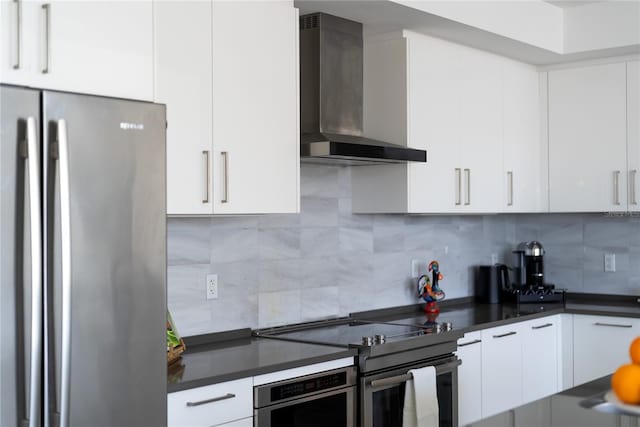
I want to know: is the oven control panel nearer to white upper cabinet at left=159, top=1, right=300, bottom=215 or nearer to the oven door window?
the oven door window

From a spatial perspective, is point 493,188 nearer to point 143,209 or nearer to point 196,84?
point 196,84

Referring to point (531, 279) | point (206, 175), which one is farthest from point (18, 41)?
point (531, 279)

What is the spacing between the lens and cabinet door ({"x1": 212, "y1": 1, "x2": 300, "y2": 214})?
9.98 feet

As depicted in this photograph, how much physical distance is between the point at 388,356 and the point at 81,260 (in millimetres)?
1516

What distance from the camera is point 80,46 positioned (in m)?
2.50

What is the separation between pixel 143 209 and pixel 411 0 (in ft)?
5.72

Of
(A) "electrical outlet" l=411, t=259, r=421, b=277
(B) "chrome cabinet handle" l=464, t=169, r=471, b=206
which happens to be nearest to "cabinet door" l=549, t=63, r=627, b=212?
(B) "chrome cabinet handle" l=464, t=169, r=471, b=206

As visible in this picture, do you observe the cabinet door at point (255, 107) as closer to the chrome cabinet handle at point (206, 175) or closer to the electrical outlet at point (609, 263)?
the chrome cabinet handle at point (206, 175)

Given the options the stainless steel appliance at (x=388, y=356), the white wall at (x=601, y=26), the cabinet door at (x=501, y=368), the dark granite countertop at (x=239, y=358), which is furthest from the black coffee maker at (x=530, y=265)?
the dark granite countertop at (x=239, y=358)

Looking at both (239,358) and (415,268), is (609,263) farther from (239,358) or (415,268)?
(239,358)

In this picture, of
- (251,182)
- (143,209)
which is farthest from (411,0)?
(143,209)

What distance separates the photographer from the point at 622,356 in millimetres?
4523

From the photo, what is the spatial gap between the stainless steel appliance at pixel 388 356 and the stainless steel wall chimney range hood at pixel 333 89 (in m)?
0.78

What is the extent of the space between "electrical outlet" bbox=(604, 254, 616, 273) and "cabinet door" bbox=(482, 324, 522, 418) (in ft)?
3.53
